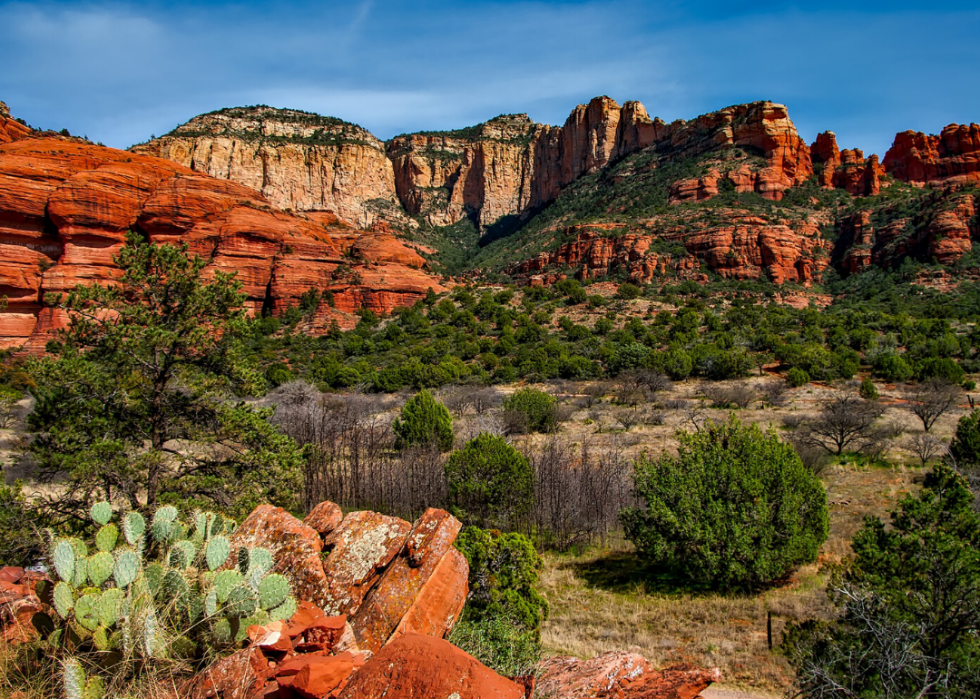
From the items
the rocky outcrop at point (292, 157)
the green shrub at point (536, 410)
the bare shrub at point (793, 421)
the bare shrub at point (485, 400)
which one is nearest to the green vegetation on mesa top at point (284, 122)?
the rocky outcrop at point (292, 157)

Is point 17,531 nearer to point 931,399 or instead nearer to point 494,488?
point 494,488

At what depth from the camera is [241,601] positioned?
3.65m

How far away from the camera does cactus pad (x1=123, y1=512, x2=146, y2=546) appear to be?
4.10 meters

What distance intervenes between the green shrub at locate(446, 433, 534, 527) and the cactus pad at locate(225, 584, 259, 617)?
9000mm

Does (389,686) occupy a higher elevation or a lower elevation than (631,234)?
lower

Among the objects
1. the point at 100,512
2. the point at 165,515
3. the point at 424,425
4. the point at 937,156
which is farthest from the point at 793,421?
the point at 937,156

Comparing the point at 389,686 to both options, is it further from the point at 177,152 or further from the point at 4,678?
the point at 177,152

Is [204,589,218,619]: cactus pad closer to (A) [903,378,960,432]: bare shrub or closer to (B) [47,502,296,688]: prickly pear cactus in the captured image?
(B) [47,502,296,688]: prickly pear cactus

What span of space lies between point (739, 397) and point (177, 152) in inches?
3483

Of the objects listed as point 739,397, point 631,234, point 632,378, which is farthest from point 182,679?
point 631,234

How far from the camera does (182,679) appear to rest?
3445 millimetres

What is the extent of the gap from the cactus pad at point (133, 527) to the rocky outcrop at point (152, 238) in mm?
42029

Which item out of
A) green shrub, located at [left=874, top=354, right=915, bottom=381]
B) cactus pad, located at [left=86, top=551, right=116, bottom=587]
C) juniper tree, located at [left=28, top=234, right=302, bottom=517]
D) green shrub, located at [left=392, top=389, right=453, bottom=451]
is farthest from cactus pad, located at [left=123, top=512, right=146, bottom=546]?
green shrub, located at [left=874, top=354, right=915, bottom=381]

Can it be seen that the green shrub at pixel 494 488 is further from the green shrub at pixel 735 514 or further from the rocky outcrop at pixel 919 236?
the rocky outcrop at pixel 919 236
